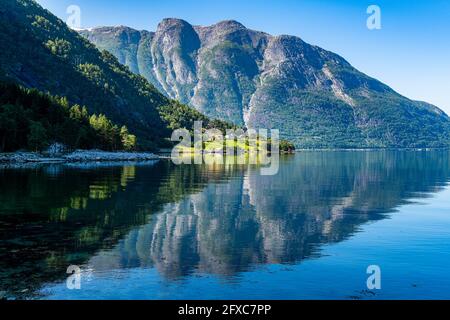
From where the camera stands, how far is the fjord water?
2878cm

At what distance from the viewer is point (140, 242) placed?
40.8 meters

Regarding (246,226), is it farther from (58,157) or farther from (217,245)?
(58,157)

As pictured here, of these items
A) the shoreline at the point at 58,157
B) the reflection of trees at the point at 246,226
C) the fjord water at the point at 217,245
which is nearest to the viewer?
the fjord water at the point at 217,245

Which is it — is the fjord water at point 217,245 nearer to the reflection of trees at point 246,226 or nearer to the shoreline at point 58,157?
the reflection of trees at point 246,226

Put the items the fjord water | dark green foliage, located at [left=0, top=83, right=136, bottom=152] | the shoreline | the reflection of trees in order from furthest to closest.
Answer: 1. dark green foliage, located at [left=0, top=83, right=136, bottom=152]
2. the shoreline
3. the reflection of trees
4. the fjord water

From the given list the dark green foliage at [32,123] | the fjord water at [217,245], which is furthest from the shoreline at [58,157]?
the fjord water at [217,245]

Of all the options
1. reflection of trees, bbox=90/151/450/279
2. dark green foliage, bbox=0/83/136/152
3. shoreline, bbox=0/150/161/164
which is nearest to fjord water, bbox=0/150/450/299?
reflection of trees, bbox=90/151/450/279

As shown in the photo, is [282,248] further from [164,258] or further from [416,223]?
[416,223]

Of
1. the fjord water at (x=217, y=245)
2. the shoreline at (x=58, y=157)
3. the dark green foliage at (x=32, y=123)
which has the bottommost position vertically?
the fjord water at (x=217, y=245)

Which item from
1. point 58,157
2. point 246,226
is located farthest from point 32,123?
point 246,226

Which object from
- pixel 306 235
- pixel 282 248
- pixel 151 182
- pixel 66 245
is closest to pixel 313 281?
pixel 282 248

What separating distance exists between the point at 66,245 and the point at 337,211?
119ft

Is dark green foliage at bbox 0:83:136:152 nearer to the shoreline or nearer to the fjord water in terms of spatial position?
the shoreline

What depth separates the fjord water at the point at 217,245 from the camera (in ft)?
94.4
